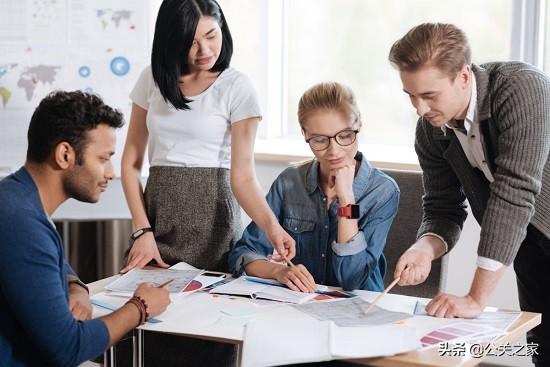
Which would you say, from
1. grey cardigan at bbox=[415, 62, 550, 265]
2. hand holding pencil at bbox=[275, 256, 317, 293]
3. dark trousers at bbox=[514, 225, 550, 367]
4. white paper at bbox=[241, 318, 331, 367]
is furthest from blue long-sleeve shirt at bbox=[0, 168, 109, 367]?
dark trousers at bbox=[514, 225, 550, 367]

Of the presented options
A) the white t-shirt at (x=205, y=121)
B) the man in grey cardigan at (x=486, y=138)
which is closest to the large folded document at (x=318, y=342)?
the man in grey cardigan at (x=486, y=138)

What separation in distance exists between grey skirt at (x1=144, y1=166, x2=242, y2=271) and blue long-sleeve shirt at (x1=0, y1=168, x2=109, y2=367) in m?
0.71

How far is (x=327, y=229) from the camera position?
231 centimetres

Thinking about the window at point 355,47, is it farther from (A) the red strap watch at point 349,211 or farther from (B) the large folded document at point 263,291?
(B) the large folded document at point 263,291

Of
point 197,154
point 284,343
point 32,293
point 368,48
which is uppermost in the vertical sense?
point 368,48

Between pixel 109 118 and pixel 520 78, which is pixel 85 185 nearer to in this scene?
pixel 109 118

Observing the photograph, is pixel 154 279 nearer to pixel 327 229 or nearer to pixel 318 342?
pixel 327 229

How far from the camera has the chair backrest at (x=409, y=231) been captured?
102 inches

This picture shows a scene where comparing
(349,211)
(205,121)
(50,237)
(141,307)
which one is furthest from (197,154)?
(50,237)

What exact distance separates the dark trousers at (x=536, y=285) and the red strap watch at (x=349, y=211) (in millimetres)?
436

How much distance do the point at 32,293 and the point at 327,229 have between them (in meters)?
0.93

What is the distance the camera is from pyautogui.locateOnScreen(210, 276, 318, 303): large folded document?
6.84ft

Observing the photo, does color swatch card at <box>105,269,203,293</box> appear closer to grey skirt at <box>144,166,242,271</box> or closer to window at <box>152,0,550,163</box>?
grey skirt at <box>144,166,242,271</box>

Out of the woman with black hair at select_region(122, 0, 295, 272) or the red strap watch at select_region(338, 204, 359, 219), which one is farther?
the woman with black hair at select_region(122, 0, 295, 272)
